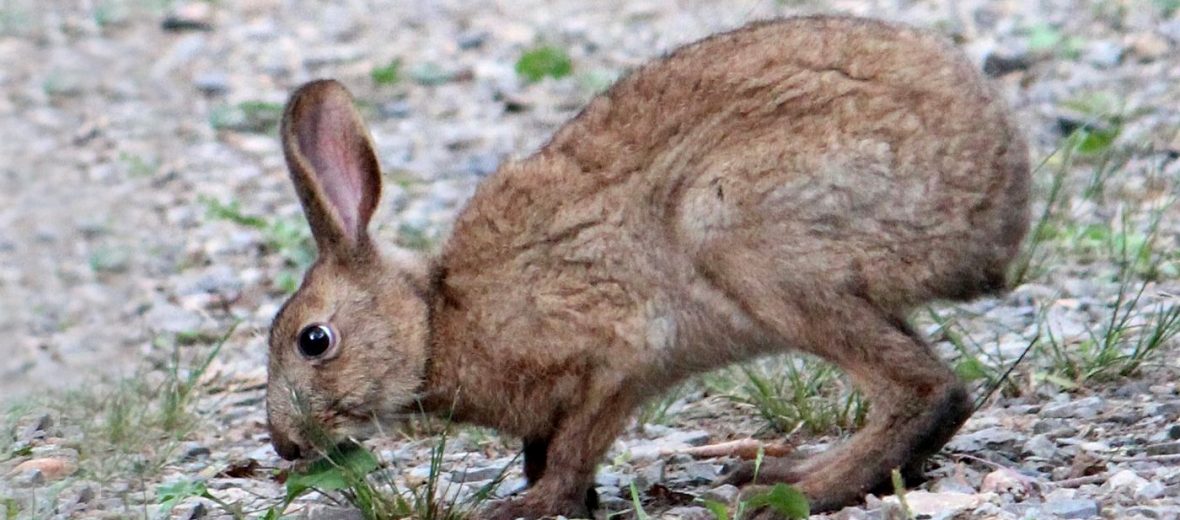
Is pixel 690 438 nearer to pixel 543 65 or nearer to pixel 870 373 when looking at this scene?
pixel 870 373

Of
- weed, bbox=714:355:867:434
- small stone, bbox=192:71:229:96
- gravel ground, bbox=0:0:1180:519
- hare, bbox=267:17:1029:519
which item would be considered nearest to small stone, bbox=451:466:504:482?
gravel ground, bbox=0:0:1180:519

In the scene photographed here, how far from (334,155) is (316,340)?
0.58 meters

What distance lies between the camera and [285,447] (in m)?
5.92

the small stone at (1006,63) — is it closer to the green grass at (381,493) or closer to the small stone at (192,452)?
the small stone at (192,452)

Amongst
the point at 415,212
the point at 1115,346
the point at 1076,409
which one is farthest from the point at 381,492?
the point at 415,212

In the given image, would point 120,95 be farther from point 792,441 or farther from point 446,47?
point 792,441

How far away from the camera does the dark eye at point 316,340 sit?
5.98 metres

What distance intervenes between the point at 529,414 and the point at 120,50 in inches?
301

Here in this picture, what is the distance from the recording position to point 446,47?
12047 mm

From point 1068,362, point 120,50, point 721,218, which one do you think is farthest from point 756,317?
point 120,50

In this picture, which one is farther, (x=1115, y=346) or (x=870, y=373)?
(x=1115, y=346)

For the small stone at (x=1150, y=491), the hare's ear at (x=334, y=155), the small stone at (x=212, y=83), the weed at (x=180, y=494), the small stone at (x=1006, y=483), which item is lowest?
the small stone at (x=1150, y=491)

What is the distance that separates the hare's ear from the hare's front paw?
98cm

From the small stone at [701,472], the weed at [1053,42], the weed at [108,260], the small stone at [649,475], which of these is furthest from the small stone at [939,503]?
the weed at [1053,42]
